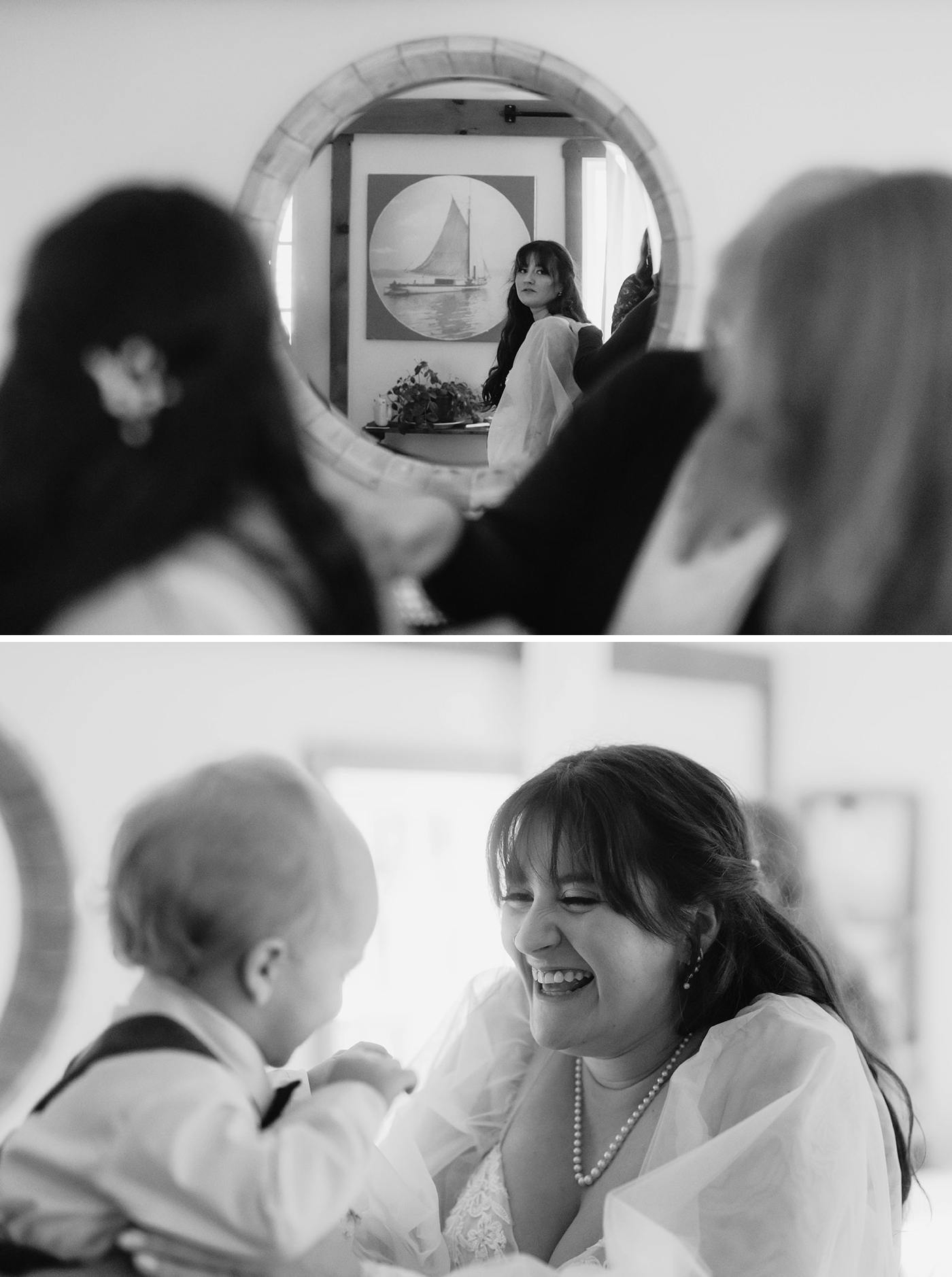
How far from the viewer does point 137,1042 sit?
3.62 feet

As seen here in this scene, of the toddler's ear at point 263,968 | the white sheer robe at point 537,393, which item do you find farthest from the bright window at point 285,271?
the toddler's ear at point 263,968

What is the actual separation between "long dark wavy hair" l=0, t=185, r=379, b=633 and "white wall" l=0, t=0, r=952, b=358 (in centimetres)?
5

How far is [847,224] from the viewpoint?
49.6 inches

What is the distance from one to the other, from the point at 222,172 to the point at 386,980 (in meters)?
0.86

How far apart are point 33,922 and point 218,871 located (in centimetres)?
28

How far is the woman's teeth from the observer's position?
4.25ft

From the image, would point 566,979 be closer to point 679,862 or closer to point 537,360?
point 679,862

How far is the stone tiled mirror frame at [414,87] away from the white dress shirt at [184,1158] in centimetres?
55

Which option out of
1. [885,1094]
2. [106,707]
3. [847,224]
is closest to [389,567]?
[106,707]

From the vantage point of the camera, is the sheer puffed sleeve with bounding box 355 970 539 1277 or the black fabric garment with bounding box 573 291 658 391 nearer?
the black fabric garment with bounding box 573 291 658 391

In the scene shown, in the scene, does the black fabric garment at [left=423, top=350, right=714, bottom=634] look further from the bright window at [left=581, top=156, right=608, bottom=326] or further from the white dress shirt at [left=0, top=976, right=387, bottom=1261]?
the white dress shirt at [left=0, top=976, right=387, bottom=1261]

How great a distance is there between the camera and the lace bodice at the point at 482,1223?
4.22 ft

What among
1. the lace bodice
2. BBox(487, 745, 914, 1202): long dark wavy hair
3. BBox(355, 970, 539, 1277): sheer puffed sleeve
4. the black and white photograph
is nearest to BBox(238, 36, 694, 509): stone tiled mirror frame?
the black and white photograph

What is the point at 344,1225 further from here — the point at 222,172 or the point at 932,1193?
the point at 222,172
